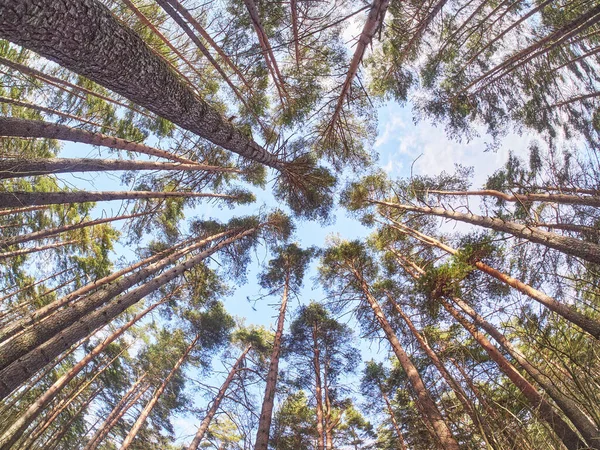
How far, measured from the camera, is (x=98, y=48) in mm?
2352

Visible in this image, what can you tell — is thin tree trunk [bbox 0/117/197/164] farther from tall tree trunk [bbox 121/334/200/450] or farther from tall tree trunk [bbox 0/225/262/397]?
tall tree trunk [bbox 121/334/200/450]

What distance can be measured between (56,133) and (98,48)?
3.26 m

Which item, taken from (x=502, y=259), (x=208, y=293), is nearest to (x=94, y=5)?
(x=502, y=259)

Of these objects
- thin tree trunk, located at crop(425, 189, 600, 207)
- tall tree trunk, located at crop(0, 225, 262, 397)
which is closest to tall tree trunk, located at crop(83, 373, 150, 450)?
tall tree trunk, located at crop(0, 225, 262, 397)

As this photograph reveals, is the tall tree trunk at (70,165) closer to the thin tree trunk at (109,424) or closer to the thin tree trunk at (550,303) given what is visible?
the thin tree trunk at (550,303)

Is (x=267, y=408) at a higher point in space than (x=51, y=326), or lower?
higher

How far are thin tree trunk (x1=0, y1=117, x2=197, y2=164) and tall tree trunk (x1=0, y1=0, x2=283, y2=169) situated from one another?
2.53 meters

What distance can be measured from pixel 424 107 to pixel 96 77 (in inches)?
350

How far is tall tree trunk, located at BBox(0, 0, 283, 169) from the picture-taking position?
1.93 m

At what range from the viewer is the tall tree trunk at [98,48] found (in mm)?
1933

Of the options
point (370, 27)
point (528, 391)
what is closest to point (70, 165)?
point (370, 27)

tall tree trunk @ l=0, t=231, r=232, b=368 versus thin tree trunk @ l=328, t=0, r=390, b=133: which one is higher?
thin tree trunk @ l=328, t=0, r=390, b=133

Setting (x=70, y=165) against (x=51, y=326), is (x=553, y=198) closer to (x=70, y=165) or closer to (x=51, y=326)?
(x=51, y=326)

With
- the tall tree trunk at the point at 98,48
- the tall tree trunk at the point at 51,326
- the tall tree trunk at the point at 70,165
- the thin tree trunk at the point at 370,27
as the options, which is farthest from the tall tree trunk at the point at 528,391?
the tall tree trunk at the point at 70,165
